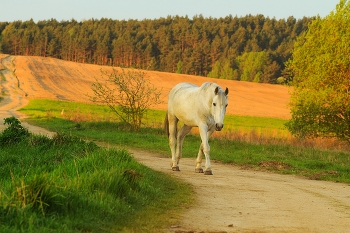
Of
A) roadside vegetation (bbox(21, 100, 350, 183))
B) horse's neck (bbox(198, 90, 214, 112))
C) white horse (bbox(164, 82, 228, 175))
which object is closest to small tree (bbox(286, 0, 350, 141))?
roadside vegetation (bbox(21, 100, 350, 183))

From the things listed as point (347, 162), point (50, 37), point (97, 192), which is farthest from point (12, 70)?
point (97, 192)

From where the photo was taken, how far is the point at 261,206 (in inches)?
391

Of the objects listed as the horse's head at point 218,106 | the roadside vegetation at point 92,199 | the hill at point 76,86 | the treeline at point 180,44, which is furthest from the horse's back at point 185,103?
the treeline at point 180,44

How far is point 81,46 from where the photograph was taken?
147m

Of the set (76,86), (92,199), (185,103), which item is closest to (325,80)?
(185,103)

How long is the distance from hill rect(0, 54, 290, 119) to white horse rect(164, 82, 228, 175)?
37.8 meters

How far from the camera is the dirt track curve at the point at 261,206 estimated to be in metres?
7.98

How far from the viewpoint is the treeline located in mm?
131750

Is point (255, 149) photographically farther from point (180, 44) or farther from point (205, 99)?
point (180, 44)

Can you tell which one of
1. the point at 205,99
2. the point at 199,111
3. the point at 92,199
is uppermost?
the point at 205,99

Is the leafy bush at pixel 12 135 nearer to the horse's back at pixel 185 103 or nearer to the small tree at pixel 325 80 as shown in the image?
the horse's back at pixel 185 103

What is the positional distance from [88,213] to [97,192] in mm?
927

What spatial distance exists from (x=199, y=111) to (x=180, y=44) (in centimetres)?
13290

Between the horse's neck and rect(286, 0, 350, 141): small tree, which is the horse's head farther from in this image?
rect(286, 0, 350, 141): small tree
